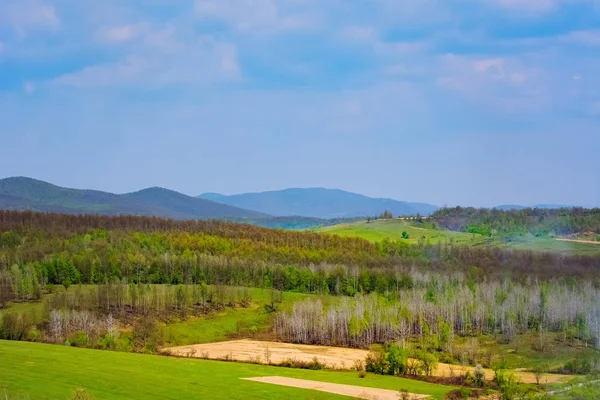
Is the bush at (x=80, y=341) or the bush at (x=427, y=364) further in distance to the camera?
the bush at (x=80, y=341)

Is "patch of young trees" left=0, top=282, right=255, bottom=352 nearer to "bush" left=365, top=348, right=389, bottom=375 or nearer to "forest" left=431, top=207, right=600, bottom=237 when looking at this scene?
"bush" left=365, top=348, right=389, bottom=375

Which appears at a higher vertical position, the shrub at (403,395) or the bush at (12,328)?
the bush at (12,328)

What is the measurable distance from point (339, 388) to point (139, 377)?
745 inches

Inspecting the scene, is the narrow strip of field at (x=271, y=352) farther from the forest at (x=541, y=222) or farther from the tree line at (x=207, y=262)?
the forest at (x=541, y=222)

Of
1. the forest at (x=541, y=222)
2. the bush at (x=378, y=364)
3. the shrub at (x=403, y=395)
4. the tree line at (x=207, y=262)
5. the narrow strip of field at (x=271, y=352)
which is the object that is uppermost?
the forest at (x=541, y=222)

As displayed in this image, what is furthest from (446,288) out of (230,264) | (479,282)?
(230,264)

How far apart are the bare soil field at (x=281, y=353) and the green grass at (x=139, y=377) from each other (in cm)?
1153

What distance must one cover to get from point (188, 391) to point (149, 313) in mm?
73950

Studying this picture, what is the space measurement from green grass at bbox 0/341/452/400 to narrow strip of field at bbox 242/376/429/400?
79.2 inches

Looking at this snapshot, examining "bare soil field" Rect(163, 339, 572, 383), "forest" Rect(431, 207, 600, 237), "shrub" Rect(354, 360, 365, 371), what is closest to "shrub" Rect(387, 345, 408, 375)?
"bare soil field" Rect(163, 339, 572, 383)

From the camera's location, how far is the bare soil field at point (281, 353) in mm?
87438

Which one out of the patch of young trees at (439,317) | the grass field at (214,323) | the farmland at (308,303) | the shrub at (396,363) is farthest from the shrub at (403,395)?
the grass field at (214,323)

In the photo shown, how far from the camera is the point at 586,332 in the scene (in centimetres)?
7594

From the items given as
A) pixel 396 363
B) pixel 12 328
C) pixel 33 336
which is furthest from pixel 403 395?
pixel 12 328
